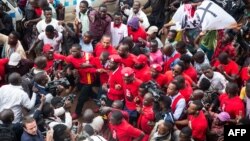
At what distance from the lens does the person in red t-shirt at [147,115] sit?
791cm

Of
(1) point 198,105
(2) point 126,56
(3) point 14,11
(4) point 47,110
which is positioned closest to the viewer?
(4) point 47,110

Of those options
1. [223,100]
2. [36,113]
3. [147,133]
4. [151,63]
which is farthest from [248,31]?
[36,113]

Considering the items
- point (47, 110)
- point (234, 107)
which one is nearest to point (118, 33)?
point (234, 107)

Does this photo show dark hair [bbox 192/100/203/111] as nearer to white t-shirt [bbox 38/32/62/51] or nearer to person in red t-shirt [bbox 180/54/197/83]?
person in red t-shirt [bbox 180/54/197/83]

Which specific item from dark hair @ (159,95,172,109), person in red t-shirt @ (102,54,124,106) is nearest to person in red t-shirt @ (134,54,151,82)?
person in red t-shirt @ (102,54,124,106)

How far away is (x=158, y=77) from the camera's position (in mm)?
8703

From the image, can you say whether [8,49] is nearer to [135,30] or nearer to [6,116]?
[135,30]

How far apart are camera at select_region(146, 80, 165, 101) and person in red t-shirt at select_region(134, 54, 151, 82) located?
358mm

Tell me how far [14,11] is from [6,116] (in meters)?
4.48

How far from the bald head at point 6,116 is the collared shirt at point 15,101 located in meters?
0.57

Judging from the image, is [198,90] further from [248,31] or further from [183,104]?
[248,31]

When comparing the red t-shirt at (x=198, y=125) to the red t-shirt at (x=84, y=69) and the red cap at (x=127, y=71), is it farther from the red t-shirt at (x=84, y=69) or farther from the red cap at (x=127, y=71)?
the red t-shirt at (x=84, y=69)

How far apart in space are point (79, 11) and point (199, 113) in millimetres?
3923

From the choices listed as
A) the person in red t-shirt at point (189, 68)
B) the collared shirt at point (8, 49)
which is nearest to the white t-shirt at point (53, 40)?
the collared shirt at point (8, 49)
